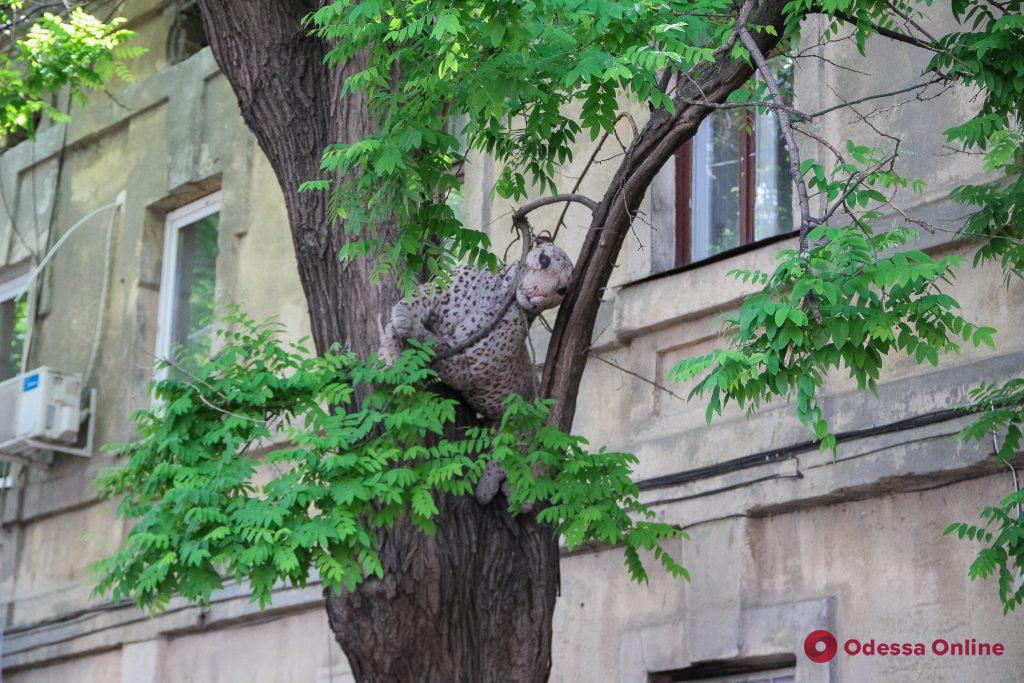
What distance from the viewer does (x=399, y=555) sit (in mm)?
6160

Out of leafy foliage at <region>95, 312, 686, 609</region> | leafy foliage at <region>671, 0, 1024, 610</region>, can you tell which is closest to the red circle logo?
leafy foliage at <region>95, 312, 686, 609</region>

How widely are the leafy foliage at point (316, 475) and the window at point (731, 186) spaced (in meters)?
2.72

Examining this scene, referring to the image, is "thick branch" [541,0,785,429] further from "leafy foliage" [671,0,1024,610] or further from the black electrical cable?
the black electrical cable

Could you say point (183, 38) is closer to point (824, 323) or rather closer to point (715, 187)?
point (715, 187)

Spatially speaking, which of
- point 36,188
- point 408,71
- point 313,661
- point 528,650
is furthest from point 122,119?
point 528,650

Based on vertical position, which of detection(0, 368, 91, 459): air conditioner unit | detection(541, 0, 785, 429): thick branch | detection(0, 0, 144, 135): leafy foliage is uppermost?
detection(0, 0, 144, 135): leafy foliage

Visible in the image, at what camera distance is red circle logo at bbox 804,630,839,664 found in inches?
297

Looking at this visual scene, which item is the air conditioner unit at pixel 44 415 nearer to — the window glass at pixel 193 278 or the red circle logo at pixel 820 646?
the window glass at pixel 193 278

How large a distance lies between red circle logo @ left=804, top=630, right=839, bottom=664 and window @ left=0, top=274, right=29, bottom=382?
7.88 metres

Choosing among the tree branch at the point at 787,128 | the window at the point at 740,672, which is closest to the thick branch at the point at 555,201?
the tree branch at the point at 787,128

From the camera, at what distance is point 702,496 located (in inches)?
325

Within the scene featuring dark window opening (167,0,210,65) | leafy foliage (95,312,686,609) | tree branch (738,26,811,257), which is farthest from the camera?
dark window opening (167,0,210,65)

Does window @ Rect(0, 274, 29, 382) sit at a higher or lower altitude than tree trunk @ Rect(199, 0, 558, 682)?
higher

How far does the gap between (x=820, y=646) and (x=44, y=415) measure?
642 centimetres
